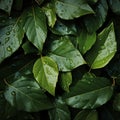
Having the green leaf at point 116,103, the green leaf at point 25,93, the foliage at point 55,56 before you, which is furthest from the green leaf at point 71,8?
the green leaf at point 116,103

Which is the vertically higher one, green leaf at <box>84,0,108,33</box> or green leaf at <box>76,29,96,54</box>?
green leaf at <box>84,0,108,33</box>

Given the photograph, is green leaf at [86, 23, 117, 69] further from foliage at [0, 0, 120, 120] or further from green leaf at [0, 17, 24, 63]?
green leaf at [0, 17, 24, 63]

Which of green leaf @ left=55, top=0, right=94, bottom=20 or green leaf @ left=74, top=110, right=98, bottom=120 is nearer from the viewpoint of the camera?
green leaf @ left=55, top=0, right=94, bottom=20

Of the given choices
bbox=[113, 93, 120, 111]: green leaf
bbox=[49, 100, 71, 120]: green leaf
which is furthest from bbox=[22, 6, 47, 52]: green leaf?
bbox=[113, 93, 120, 111]: green leaf

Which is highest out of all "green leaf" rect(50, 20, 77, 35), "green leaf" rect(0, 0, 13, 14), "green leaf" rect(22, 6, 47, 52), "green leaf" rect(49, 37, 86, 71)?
"green leaf" rect(0, 0, 13, 14)

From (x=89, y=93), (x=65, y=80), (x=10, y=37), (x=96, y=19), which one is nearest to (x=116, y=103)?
(x=89, y=93)

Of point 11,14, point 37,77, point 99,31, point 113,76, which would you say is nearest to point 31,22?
point 11,14

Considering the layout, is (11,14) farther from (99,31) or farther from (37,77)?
(99,31)
